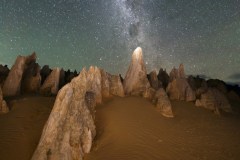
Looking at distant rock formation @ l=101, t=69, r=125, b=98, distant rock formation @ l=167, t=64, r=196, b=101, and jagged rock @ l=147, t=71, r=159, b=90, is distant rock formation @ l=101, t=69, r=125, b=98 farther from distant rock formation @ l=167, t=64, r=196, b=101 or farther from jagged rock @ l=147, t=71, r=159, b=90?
distant rock formation @ l=167, t=64, r=196, b=101

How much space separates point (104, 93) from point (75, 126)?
292 inches

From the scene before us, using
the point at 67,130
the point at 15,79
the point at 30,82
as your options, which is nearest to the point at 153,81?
the point at 30,82

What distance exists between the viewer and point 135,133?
1362 centimetres

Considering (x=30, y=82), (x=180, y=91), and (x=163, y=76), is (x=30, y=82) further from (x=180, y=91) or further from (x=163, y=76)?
(x=163, y=76)

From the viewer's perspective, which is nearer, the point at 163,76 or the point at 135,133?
the point at 135,133

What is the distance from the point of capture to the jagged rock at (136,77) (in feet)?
68.6

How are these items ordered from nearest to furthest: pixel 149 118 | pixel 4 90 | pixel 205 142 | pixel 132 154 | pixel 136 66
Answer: pixel 132 154 < pixel 205 142 < pixel 149 118 < pixel 4 90 < pixel 136 66

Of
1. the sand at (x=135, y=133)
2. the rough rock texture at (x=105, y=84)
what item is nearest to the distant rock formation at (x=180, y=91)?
the sand at (x=135, y=133)

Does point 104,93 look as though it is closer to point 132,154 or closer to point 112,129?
point 112,129

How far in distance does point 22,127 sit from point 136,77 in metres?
10.9

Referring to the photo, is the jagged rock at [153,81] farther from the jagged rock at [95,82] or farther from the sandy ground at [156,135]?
the jagged rock at [95,82]

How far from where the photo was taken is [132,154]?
11.4 metres

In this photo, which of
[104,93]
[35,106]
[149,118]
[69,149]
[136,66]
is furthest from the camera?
[136,66]

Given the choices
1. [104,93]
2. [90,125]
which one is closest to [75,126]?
[90,125]
